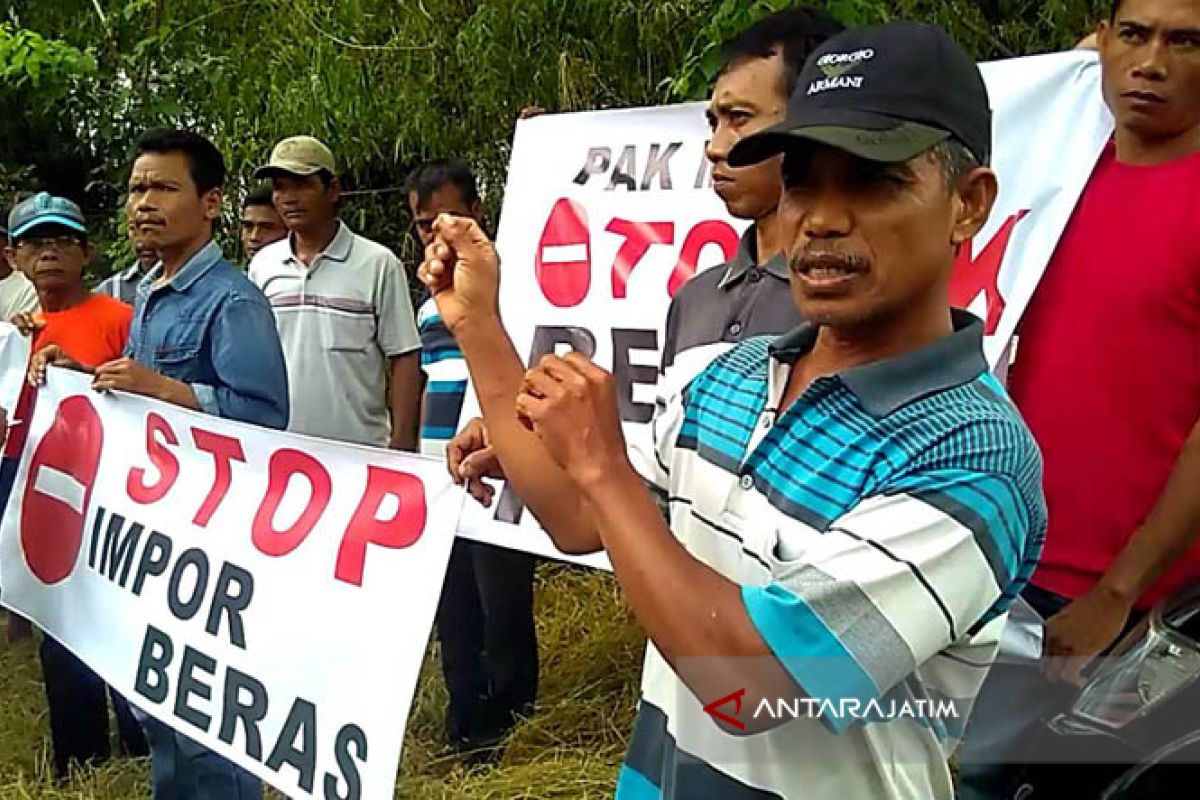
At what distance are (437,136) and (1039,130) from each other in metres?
3.12

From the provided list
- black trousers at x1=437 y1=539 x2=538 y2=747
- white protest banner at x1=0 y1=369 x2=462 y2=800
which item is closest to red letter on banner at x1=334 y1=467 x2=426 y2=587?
white protest banner at x1=0 y1=369 x2=462 y2=800

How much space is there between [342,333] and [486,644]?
3.44 ft

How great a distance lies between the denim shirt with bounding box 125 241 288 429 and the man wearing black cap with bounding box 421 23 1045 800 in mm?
1650

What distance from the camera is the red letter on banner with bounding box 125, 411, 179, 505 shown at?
2.80 meters

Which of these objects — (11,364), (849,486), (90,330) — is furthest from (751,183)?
(90,330)

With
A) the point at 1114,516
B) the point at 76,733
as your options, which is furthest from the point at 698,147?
the point at 76,733

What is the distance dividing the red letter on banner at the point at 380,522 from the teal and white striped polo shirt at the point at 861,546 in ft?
3.13

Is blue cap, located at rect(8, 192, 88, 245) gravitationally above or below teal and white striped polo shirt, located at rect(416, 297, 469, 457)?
above

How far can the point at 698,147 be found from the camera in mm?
2893

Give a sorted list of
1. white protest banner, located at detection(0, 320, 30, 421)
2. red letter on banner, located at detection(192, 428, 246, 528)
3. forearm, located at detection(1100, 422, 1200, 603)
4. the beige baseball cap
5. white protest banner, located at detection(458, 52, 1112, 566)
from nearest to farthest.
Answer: forearm, located at detection(1100, 422, 1200, 603) < white protest banner, located at detection(458, 52, 1112, 566) < red letter on banner, located at detection(192, 428, 246, 528) < white protest banner, located at detection(0, 320, 30, 421) < the beige baseball cap

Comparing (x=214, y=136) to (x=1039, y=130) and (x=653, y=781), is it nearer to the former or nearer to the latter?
(x=1039, y=130)

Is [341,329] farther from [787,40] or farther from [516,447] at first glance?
[516,447]

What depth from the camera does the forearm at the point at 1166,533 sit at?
6.17ft

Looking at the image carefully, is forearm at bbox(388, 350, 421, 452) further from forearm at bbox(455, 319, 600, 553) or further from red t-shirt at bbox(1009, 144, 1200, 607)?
forearm at bbox(455, 319, 600, 553)
